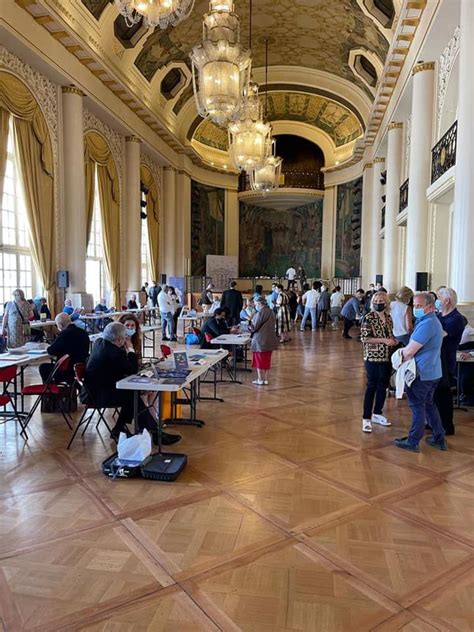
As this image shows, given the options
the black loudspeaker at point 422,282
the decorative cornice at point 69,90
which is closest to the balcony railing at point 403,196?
the black loudspeaker at point 422,282

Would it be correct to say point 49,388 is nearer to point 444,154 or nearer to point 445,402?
point 445,402

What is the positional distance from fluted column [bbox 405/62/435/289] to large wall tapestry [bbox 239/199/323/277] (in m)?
15.4

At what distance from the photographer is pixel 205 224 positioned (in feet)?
79.2

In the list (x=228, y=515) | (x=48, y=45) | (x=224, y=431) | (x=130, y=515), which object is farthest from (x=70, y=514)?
(x=48, y=45)

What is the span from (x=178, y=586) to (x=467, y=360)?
456 cm

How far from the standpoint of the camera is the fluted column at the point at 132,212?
16.2m

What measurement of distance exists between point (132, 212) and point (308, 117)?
12334mm

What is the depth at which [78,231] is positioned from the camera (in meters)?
12.2

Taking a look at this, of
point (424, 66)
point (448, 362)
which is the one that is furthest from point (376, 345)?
point (424, 66)

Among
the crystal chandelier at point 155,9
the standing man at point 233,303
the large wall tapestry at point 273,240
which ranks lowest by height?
the standing man at point 233,303

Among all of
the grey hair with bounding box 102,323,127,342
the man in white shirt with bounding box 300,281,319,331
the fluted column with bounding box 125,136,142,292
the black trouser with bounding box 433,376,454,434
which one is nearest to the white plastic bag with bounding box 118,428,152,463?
the grey hair with bounding box 102,323,127,342

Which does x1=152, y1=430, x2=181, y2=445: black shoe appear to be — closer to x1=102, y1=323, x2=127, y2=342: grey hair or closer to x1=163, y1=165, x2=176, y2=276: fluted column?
x1=102, y1=323, x2=127, y2=342: grey hair

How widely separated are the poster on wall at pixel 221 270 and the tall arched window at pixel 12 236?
1282 cm

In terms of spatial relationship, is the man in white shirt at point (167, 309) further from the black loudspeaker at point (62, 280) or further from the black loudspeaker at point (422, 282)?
the black loudspeaker at point (422, 282)
